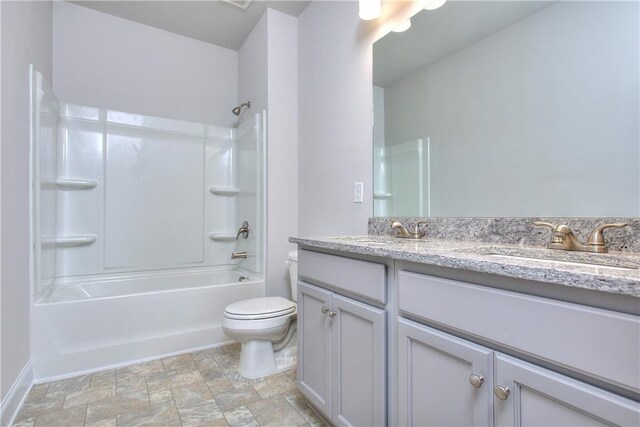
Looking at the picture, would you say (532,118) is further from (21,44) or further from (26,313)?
(26,313)

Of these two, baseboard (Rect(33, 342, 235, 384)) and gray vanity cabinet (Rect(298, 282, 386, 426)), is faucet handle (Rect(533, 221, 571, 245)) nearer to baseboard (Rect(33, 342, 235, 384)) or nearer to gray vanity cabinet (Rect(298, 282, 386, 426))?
gray vanity cabinet (Rect(298, 282, 386, 426))

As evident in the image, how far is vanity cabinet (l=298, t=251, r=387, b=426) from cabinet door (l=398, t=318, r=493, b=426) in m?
0.09

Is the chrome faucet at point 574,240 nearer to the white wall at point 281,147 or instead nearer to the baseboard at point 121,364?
the white wall at point 281,147

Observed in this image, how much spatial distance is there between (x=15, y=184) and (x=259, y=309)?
1384 millimetres

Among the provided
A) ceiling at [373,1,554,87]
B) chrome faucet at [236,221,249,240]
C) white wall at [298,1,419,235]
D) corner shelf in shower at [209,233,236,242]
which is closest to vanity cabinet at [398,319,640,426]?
white wall at [298,1,419,235]

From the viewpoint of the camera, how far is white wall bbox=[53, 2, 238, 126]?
2.49 m

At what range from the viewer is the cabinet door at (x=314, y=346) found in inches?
51.6

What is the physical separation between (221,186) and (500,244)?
2.47 m

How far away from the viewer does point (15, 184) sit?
159cm

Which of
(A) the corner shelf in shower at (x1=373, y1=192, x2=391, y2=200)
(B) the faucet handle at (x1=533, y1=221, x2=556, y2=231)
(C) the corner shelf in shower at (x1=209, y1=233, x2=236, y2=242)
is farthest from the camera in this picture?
(C) the corner shelf in shower at (x1=209, y1=233, x2=236, y2=242)

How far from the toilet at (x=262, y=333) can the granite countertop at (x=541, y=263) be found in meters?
0.76

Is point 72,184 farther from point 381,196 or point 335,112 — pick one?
point 381,196

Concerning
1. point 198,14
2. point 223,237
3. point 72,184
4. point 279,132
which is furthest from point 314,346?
point 198,14

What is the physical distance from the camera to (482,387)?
76cm
